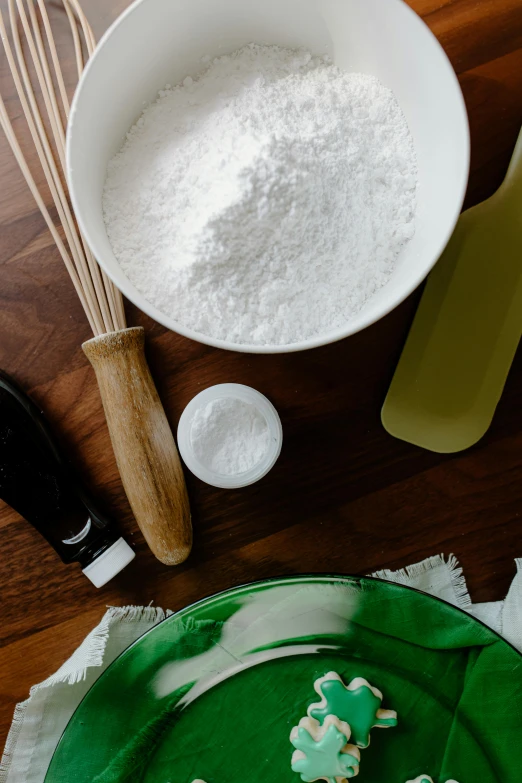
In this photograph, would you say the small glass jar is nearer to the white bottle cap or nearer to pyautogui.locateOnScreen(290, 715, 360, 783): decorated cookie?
the white bottle cap

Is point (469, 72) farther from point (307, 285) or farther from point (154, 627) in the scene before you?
point (154, 627)

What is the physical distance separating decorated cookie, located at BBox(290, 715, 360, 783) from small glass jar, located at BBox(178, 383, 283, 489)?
215mm

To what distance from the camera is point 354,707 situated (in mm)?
520

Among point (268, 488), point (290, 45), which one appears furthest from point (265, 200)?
point (268, 488)

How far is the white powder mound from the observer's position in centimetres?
40

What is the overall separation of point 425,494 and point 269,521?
14 cm

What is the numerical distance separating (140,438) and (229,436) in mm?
74

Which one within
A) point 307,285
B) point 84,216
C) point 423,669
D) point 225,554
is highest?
point 84,216

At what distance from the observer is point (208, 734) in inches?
21.4

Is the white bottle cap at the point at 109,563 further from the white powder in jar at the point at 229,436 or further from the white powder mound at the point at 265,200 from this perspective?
the white powder mound at the point at 265,200

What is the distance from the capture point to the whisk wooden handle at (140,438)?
1.65 feet

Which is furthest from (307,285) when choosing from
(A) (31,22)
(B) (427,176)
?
(A) (31,22)

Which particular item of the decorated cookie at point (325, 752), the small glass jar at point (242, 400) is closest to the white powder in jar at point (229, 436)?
the small glass jar at point (242, 400)

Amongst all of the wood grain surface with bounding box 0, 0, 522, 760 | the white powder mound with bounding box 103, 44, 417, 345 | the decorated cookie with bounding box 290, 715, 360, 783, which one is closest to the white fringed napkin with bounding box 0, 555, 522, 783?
the wood grain surface with bounding box 0, 0, 522, 760
